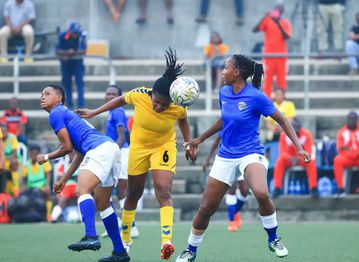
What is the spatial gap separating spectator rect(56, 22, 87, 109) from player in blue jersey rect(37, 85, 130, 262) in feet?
34.8

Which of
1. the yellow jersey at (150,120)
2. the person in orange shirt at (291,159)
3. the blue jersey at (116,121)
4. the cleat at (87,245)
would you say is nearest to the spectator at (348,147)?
the person in orange shirt at (291,159)

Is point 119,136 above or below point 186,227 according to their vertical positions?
above

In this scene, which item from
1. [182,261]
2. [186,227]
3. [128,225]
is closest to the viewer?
[182,261]

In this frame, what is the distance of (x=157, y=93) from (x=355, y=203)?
31.6 feet

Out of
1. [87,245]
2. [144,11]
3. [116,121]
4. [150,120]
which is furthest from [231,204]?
[144,11]

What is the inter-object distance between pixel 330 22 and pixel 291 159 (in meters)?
5.58

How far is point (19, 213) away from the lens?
2114 centimetres

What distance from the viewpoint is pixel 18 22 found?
86.8ft

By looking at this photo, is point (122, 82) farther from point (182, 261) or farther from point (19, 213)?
point (182, 261)

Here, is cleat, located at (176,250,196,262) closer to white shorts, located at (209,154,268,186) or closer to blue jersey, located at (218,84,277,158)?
white shorts, located at (209,154,268,186)

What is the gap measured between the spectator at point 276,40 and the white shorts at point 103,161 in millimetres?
11624

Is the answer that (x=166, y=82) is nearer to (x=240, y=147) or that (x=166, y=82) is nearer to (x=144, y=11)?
(x=240, y=147)

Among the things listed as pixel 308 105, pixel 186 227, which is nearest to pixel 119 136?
pixel 186 227

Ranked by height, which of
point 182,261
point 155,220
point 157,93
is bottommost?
point 155,220
